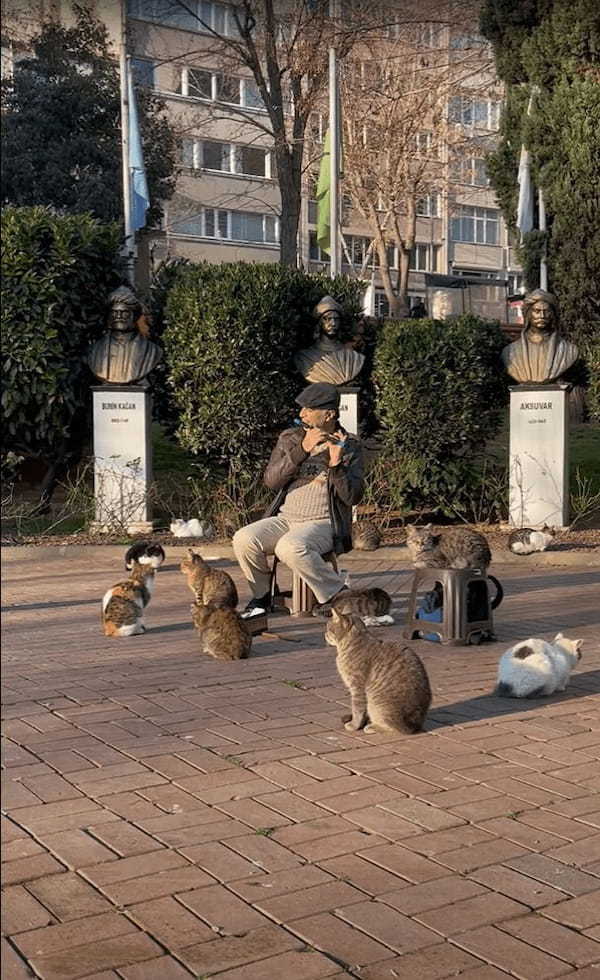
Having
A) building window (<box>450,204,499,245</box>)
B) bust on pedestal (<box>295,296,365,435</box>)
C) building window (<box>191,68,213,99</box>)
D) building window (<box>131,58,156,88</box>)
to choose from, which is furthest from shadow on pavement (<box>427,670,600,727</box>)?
building window (<box>450,204,499,245</box>)

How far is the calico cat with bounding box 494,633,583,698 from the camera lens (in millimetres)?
6389

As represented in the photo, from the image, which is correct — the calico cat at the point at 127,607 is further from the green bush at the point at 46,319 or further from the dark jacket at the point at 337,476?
the green bush at the point at 46,319

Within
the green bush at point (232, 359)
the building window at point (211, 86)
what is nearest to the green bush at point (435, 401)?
the green bush at point (232, 359)

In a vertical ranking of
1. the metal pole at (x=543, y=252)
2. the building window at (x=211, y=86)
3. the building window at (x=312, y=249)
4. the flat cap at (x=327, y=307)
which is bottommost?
the flat cap at (x=327, y=307)

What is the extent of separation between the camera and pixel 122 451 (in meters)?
13.5

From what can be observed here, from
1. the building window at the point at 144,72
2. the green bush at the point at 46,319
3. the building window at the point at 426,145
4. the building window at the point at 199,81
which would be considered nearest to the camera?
the green bush at the point at 46,319

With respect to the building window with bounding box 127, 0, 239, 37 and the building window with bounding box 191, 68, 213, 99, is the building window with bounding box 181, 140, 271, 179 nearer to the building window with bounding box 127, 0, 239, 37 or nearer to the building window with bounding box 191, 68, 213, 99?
the building window with bounding box 191, 68, 213, 99

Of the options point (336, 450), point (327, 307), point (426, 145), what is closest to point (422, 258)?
point (426, 145)

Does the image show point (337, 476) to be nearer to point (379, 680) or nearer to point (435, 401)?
point (379, 680)

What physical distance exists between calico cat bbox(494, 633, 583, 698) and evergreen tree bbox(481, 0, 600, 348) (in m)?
10.6

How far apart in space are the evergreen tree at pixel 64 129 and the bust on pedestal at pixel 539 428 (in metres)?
18.3

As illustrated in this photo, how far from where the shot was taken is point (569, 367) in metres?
13.9

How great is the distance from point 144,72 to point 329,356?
73.2ft

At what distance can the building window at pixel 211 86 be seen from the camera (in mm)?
33969
